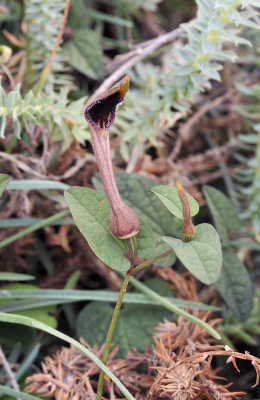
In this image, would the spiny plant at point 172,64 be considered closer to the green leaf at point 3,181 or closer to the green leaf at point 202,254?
the green leaf at point 3,181

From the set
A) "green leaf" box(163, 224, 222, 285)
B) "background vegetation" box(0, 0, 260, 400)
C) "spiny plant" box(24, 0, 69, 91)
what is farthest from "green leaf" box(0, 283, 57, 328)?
"spiny plant" box(24, 0, 69, 91)

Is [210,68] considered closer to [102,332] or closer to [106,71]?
[106,71]

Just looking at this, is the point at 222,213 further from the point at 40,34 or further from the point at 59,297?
the point at 40,34

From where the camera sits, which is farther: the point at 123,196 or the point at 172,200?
the point at 123,196

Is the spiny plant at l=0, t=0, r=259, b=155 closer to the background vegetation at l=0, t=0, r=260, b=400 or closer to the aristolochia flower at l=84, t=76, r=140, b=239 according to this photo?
the background vegetation at l=0, t=0, r=260, b=400

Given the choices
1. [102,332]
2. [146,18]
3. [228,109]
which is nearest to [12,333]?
[102,332]

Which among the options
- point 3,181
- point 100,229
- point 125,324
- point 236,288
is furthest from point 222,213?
point 3,181
